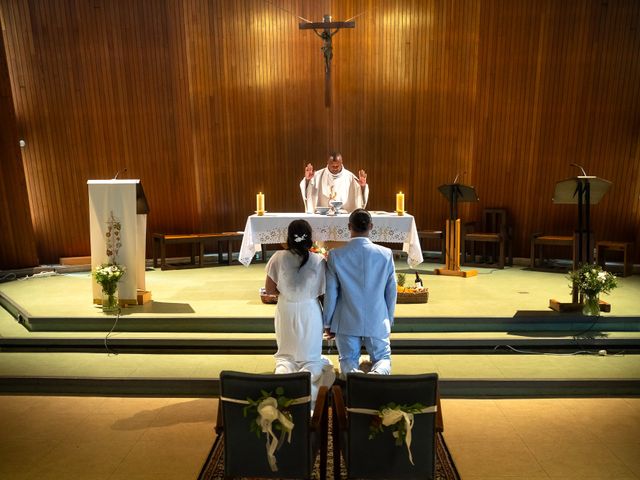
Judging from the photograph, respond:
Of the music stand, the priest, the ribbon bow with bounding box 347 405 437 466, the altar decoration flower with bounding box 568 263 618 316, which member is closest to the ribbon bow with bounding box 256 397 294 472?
the ribbon bow with bounding box 347 405 437 466

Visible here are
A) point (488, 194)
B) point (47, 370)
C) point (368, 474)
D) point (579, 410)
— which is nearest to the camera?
point (368, 474)

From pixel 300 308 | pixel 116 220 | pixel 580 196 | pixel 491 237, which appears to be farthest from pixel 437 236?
pixel 300 308

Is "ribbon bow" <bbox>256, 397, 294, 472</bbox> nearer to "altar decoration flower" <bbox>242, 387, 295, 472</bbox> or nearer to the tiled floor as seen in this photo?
"altar decoration flower" <bbox>242, 387, 295, 472</bbox>

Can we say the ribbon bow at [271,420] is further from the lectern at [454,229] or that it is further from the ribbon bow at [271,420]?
the lectern at [454,229]

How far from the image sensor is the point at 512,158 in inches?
389

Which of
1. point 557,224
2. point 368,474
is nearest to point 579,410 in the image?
point 368,474

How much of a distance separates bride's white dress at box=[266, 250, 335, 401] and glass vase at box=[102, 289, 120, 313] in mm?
3208

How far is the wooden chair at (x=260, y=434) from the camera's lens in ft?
10.2

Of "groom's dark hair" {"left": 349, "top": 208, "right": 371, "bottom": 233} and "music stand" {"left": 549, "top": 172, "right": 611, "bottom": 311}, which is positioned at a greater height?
"groom's dark hair" {"left": 349, "top": 208, "right": 371, "bottom": 233}

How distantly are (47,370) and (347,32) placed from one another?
749 centimetres

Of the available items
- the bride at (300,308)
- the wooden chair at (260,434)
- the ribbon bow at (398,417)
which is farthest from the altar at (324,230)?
the ribbon bow at (398,417)

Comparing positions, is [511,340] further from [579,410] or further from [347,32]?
[347,32]

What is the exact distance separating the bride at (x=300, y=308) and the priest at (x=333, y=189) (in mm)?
3789

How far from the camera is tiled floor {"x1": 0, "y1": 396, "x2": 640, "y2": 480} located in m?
3.87
